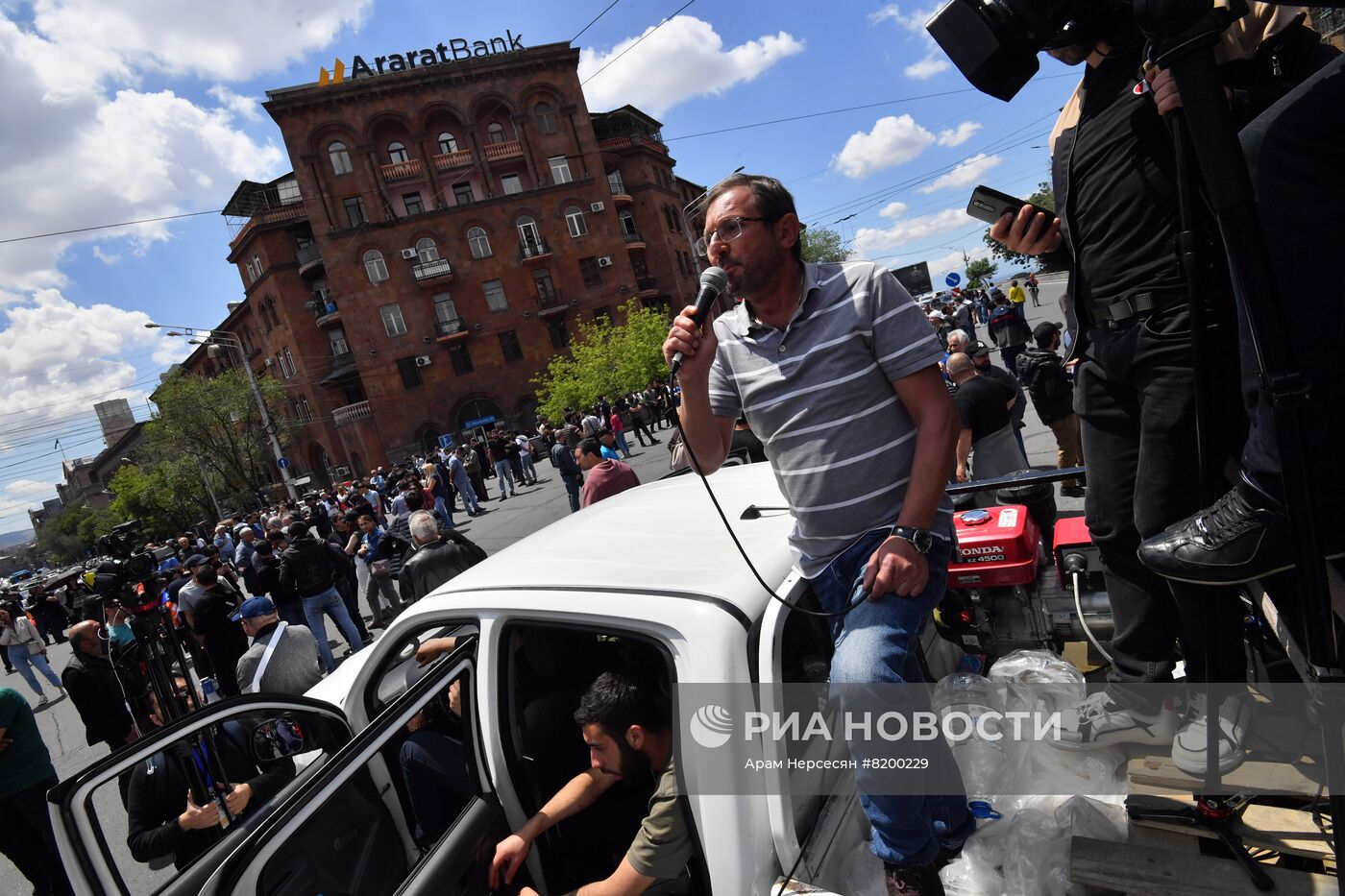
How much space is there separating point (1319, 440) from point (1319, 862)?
3.60 ft

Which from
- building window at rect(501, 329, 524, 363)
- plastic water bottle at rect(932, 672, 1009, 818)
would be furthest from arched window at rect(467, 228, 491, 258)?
plastic water bottle at rect(932, 672, 1009, 818)

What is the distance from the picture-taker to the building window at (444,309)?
129 feet

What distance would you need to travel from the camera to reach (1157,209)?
1.62 meters

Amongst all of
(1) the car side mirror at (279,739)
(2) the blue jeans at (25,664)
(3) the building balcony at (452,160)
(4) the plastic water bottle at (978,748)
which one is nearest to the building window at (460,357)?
(3) the building balcony at (452,160)

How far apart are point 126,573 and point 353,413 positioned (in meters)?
Result: 39.1

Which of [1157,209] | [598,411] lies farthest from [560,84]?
[1157,209]

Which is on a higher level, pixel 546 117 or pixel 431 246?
pixel 546 117

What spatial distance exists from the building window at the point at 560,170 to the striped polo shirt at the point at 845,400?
4270 cm

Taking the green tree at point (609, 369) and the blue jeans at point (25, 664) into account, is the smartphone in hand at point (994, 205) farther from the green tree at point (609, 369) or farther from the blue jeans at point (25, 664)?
the green tree at point (609, 369)

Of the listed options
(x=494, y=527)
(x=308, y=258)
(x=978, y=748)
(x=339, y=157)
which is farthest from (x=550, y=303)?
(x=978, y=748)

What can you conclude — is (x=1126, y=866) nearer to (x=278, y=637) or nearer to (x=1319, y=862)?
(x=1319, y=862)

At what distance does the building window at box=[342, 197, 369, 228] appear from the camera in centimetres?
3762

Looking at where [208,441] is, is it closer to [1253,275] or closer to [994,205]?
[994,205]

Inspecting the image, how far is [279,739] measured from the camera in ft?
10.4
